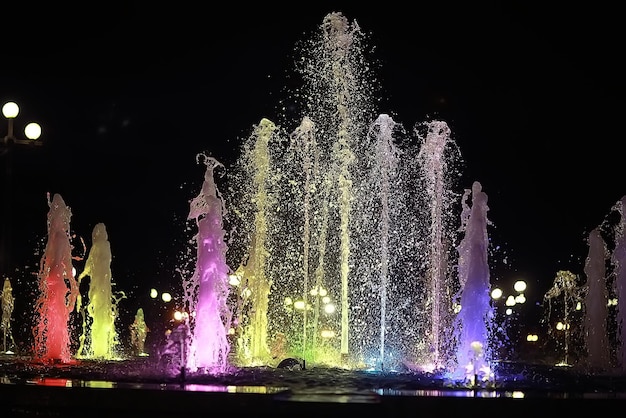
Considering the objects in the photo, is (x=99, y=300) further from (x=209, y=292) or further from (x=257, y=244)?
(x=209, y=292)

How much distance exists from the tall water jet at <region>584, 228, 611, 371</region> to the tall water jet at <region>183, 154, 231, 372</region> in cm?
876

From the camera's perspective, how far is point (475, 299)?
15.4m

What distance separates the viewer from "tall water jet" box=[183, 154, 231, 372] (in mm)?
15945

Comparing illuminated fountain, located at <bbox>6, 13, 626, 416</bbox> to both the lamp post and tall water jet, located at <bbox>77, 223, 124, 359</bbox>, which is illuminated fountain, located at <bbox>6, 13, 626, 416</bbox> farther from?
the lamp post

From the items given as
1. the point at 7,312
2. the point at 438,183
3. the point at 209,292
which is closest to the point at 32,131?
the point at 209,292

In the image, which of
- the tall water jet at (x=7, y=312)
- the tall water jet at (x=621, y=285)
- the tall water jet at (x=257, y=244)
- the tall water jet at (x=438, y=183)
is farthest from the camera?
the tall water jet at (x=7, y=312)

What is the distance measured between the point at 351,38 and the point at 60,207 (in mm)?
9487

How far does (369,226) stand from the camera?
24297 mm

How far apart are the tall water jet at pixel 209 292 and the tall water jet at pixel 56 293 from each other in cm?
396

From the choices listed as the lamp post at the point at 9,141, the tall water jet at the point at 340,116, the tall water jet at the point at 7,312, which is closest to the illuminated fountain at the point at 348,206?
the tall water jet at the point at 340,116

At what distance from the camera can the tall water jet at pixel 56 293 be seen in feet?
61.6

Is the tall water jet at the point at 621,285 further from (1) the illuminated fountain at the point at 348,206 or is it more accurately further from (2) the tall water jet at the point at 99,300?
(2) the tall water jet at the point at 99,300

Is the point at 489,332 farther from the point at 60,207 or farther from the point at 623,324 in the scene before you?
the point at 60,207

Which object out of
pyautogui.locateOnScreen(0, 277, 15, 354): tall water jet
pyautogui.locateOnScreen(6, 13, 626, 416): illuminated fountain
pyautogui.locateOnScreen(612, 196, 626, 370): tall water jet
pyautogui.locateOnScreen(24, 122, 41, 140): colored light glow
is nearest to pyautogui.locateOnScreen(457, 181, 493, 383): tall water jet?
pyautogui.locateOnScreen(6, 13, 626, 416): illuminated fountain
